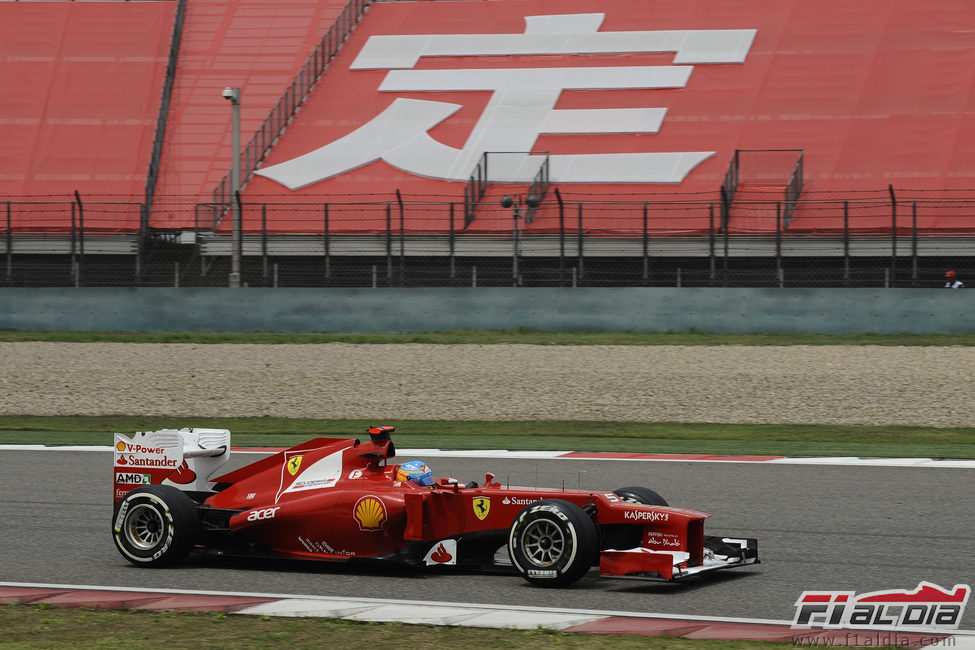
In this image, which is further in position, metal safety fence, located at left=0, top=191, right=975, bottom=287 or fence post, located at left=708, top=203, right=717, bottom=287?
metal safety fence, located at left=0, top=191, right=975, bottom=287

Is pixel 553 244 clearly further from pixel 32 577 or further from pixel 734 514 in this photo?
pixel 32 577

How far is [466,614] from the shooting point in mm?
6277

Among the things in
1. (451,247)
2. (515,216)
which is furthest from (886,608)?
(451,247)

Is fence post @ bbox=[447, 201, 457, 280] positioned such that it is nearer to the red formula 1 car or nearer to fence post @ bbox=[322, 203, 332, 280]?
fence post @ bbox=[322, 203, 332, 280]

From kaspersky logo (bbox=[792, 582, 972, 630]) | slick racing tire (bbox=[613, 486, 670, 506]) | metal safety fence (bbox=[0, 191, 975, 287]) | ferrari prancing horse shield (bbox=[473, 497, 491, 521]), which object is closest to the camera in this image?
kaspersky logo (bbox=[792, 582, 972, 630])

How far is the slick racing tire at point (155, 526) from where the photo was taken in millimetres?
7617

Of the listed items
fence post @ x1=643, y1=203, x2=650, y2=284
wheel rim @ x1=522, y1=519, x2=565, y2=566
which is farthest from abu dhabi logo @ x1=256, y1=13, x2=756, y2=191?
wheel rim @ x1=522, y1=519, x2=565, y2=566

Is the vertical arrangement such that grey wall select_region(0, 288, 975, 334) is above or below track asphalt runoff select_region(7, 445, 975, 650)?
above

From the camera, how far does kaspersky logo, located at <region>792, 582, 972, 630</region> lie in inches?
233

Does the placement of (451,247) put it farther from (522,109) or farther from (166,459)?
(166,459)

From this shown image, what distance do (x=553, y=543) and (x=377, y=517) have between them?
42.3 inches

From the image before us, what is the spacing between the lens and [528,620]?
20.0 ft

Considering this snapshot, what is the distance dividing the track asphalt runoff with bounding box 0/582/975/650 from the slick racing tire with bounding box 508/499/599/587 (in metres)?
0.47

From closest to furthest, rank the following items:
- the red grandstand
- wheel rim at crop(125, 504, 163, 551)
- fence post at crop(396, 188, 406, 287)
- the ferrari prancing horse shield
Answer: the ferrari prancing horse shield → wheel rim at crop(125, 504, 163, 551) → fence post at crop(396, 188, 406, 287) → the red grandstand
